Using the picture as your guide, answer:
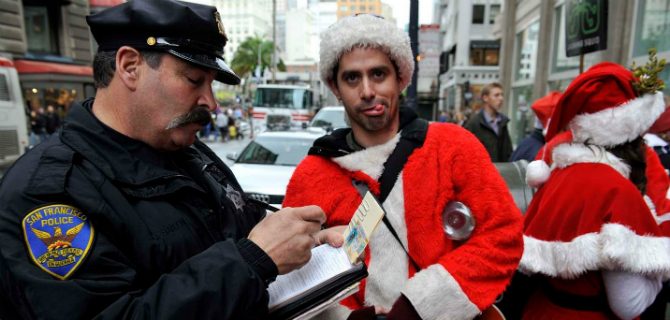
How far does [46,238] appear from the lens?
99cm

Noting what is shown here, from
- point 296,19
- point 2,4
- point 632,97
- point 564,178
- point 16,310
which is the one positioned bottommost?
point 16,310

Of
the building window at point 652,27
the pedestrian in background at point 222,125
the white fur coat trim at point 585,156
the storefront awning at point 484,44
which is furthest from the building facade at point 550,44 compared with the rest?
the pedestrian in background at point 222,125

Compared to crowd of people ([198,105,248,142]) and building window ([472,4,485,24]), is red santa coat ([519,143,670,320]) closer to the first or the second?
crowd of people ([198,105,248,142])

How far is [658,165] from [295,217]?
232 centimetres

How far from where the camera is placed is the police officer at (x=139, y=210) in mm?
983

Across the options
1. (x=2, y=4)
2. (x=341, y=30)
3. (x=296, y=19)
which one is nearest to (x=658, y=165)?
(x=341, y=30)

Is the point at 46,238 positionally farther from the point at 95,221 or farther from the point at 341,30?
the point at 341,30

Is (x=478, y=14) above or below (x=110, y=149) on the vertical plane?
above

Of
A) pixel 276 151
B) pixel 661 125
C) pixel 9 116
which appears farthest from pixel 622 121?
pixel 9 116

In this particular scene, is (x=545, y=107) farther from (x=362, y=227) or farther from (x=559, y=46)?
(x=559, y=46)

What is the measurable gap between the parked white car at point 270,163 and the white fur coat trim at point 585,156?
370 cm

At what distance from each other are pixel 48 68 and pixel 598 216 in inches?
810

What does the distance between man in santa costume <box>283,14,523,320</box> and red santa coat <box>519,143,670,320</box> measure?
53 cm

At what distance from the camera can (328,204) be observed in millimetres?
1671
